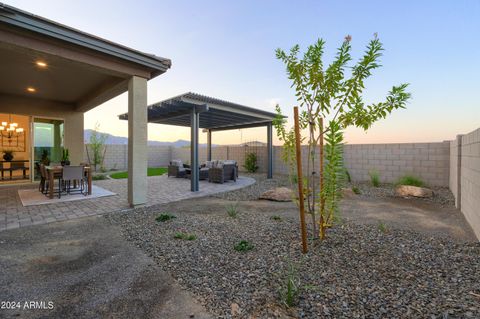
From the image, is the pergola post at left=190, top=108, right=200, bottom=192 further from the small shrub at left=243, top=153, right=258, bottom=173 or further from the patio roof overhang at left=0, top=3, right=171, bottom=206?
the small shrub at left=243, top=153, right=258, bottom=173

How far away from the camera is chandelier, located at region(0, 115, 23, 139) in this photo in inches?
359

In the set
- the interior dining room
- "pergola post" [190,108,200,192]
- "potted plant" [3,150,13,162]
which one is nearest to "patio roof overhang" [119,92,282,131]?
"pergola post" [190,108,200,192]

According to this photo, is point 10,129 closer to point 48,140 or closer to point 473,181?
point 48,140

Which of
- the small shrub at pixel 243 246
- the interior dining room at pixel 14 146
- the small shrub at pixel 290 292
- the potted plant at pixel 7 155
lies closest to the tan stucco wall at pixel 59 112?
the interior dining room at pixel 14 146

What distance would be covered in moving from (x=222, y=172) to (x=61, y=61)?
601 cm

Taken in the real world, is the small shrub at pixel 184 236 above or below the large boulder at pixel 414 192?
below

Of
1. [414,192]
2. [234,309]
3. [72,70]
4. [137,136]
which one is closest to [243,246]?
[234,309]

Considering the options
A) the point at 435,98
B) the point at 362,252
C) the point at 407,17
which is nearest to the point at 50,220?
the point at 362,252

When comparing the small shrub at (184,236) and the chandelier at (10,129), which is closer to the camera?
the small shrub at (184,236)

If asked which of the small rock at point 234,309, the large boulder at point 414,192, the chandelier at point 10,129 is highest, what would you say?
the chandelier at point 10,129

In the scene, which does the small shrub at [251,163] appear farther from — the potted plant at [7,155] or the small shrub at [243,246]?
the potted plant at [7,155]

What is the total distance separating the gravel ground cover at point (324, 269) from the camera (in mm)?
1710

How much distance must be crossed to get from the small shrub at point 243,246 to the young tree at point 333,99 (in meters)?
0.99

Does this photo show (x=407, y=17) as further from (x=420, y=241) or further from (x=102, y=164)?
(x=102, y=164)
